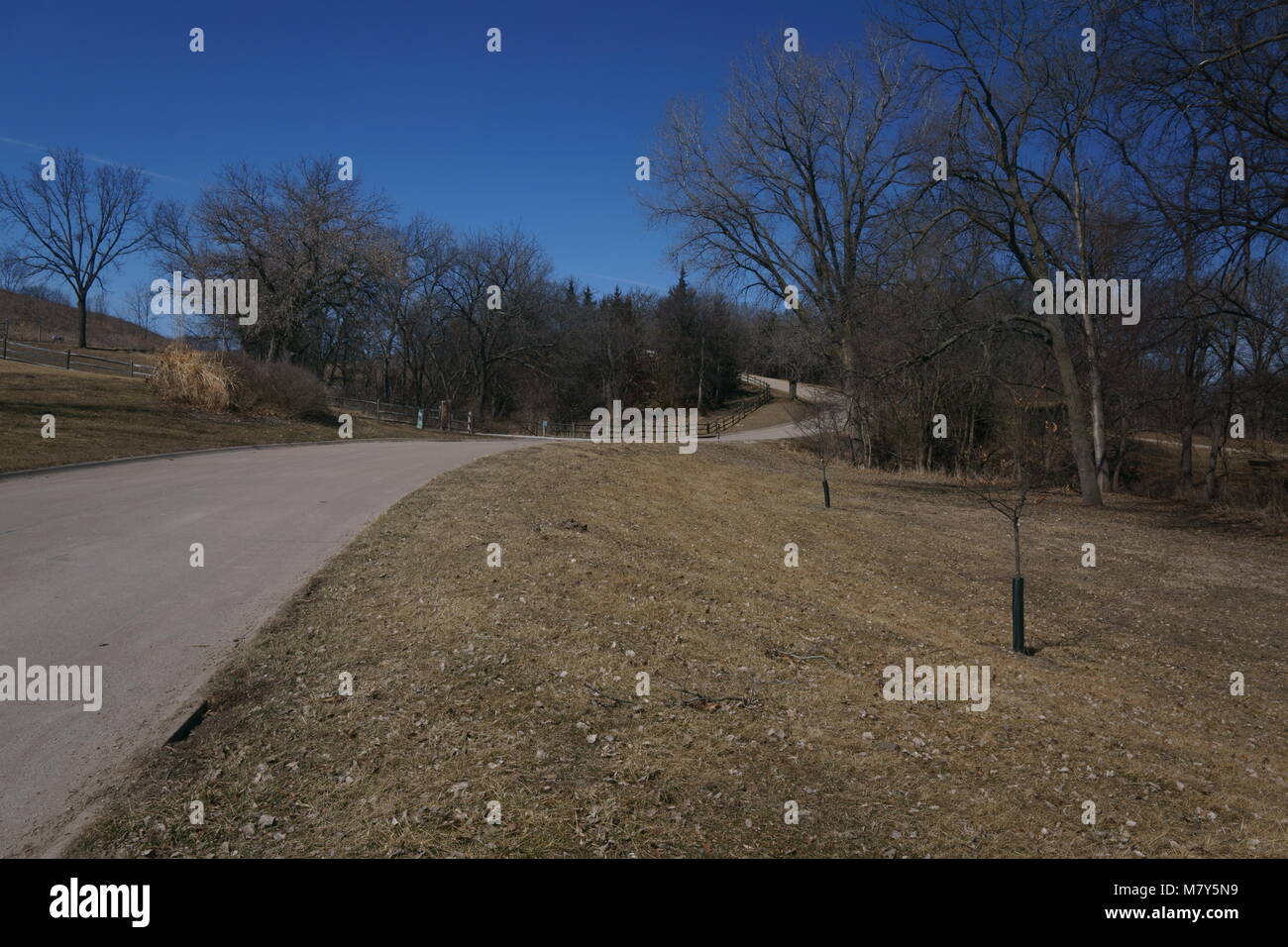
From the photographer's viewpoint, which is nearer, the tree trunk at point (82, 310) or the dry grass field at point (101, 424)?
the dry grass field at point (101, 424)

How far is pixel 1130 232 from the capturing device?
14797 millimetres

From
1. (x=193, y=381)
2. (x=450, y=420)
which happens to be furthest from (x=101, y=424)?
(x=450, y=420)

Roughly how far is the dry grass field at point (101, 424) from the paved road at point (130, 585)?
169cm

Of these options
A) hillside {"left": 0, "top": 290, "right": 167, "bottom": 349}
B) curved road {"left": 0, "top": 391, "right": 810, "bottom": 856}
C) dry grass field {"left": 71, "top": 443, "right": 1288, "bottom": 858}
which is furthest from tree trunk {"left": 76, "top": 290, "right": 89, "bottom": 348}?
dry grass field {"left": 71, "top": 443, "right": 1288, "bottom": 858}

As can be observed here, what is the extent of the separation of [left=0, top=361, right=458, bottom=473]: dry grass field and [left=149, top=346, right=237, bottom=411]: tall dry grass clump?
0.55 metres

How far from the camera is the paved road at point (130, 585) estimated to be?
437cm

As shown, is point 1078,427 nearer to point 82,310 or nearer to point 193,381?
point 193,381

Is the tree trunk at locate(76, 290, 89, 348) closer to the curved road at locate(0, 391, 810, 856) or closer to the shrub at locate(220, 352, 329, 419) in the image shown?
the shrub at locate(220, 352, 329, 419)

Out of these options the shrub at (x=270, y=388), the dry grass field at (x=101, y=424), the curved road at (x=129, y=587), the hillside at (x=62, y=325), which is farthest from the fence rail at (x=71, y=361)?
the curved road at (x=129, y=587)

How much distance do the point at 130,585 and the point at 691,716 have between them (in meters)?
5.95

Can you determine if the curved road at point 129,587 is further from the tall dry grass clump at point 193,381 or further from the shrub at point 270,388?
the shrub at point 270,388

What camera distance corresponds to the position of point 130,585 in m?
7.48
